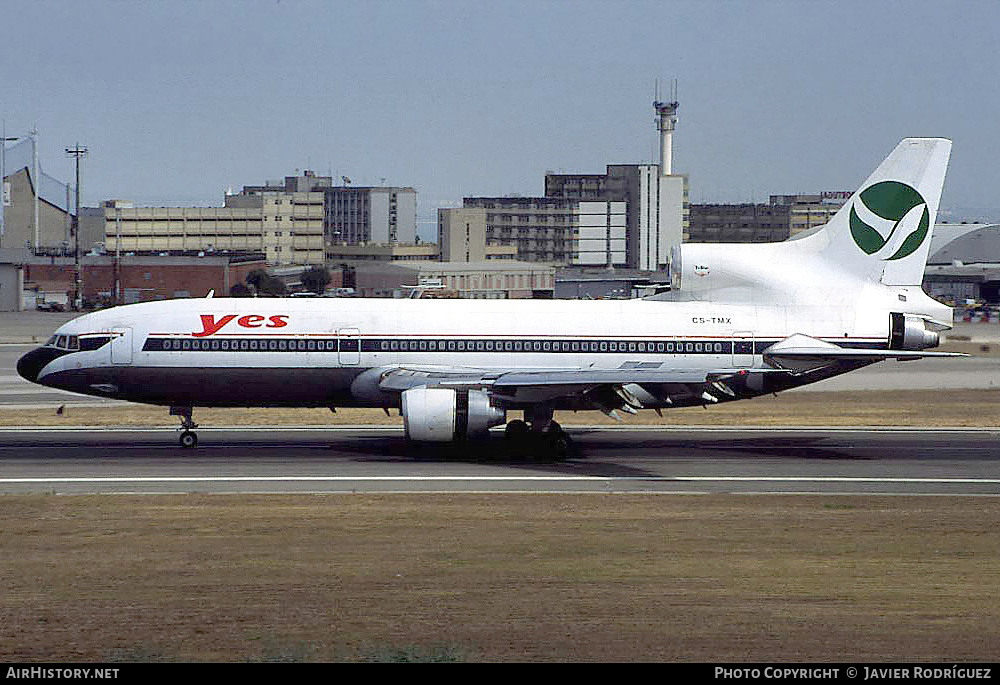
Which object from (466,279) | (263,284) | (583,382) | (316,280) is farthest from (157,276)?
(583,382)

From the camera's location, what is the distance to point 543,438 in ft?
123

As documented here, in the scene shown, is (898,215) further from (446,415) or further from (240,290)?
(240,290)

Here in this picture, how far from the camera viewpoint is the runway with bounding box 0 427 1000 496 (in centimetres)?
3222

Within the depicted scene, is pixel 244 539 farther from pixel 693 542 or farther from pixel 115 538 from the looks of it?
pixel 693 542

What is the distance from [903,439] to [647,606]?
81.4ft

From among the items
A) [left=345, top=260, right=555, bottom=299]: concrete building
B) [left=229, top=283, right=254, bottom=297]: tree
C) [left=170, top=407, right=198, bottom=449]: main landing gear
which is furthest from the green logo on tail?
[left=345, top=260, right=555, bottom=299]: concrete building

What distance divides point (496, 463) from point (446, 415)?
243cm

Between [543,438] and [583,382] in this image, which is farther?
[543,438]

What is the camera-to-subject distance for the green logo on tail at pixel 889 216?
39.5 m

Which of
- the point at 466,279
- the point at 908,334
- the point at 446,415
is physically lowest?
the point at 446,415

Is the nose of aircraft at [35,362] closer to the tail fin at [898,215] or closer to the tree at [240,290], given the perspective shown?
the tail fin at [898,215]

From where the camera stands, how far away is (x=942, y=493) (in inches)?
1257

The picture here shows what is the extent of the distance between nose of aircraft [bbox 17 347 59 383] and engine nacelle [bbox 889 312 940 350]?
85.2 ft
